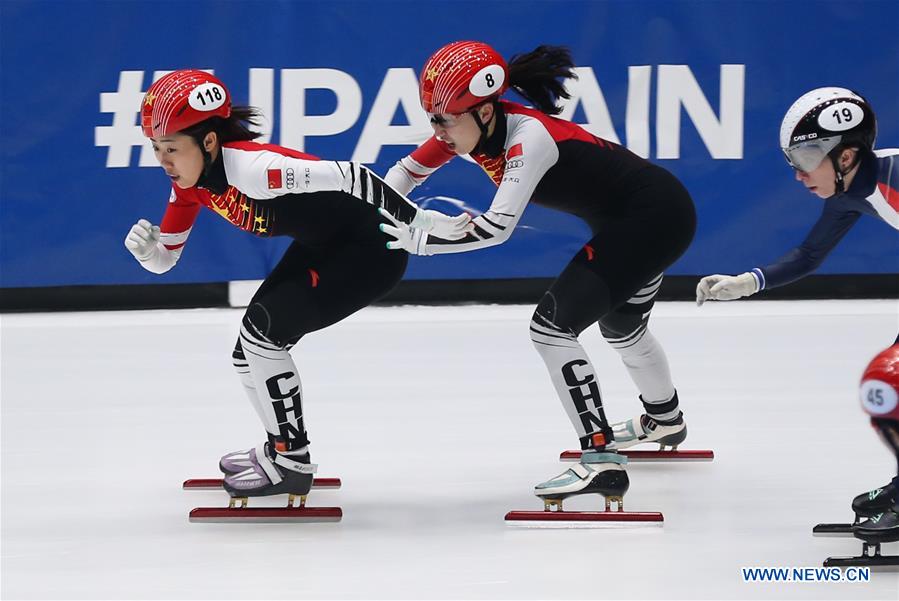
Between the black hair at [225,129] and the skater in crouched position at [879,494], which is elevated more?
the black hair at [225,129]

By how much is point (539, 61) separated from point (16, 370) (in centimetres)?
342

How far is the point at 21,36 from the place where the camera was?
7.96 m

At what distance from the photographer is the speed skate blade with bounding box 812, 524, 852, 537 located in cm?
385

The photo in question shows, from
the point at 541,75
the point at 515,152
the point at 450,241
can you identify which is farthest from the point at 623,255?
the point at 541,75

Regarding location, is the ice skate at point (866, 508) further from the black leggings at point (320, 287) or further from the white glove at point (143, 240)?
the white glove at point (143, 240)

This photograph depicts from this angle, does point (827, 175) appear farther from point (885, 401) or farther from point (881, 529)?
point (881, 529)

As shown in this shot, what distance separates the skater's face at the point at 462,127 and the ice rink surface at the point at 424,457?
1172mm

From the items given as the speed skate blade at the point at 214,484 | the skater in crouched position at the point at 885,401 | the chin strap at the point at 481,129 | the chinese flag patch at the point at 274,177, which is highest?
the chin strap at the point at 481,129

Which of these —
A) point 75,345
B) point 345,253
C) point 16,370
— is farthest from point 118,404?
point 345,253

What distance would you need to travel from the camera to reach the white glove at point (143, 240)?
4.22 meters

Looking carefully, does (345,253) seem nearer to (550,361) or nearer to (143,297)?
(550,361)

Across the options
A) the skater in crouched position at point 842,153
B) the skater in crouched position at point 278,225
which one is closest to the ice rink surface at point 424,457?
the skater in crouched position at point 278,225

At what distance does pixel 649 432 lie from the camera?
4.88 meters

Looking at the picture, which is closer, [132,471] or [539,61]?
[539,61]
